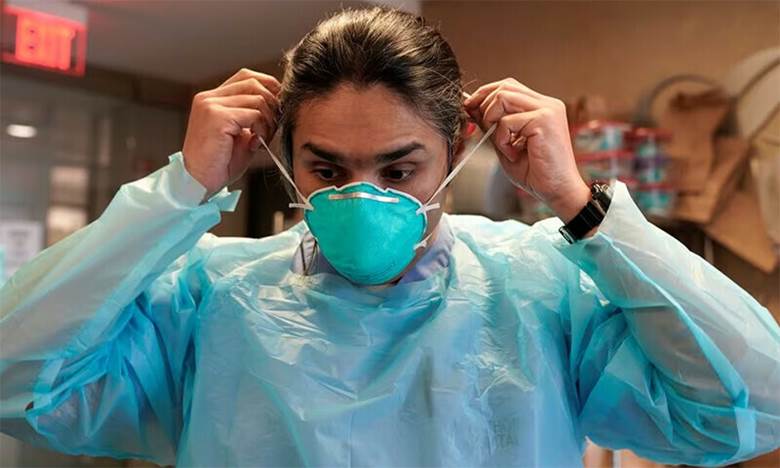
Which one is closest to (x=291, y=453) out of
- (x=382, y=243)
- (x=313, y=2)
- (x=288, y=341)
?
(x=288, y=341)

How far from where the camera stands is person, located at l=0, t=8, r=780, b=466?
760mm

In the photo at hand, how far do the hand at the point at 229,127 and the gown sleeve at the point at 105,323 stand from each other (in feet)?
0.07

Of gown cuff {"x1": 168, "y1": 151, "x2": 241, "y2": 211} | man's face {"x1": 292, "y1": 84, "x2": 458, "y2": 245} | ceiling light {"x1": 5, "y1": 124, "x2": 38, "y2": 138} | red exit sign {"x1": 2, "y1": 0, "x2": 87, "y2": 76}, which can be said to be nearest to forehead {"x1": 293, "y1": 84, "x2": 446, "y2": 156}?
man's face {"x1": 292, "y1": 84, "x2": 458, "y2": 245}

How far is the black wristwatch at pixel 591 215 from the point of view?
0.78 meters

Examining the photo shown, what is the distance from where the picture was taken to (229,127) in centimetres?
82

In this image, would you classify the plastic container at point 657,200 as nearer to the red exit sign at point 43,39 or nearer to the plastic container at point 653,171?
the plastic container at point 653,171

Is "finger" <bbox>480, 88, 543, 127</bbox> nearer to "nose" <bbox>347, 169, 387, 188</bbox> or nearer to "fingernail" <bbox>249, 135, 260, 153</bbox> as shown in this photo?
"nose" <bbox>347, 169, 387, 188</bbox>

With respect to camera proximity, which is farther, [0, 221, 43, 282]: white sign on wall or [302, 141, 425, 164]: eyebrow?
[0, 221, 43, 282]: white sign on wall

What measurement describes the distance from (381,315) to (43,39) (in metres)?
1.56

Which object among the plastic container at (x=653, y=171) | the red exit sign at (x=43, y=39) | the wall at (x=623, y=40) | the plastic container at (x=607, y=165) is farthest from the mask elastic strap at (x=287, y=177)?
the red exit sign at (x=43, y=39)

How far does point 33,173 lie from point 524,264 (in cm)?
179

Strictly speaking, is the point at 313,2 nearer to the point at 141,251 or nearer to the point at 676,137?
the point at 141,251

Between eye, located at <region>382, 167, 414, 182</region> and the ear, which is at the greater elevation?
the ear

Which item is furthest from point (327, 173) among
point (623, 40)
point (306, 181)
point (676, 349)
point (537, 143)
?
point (623, 40)
